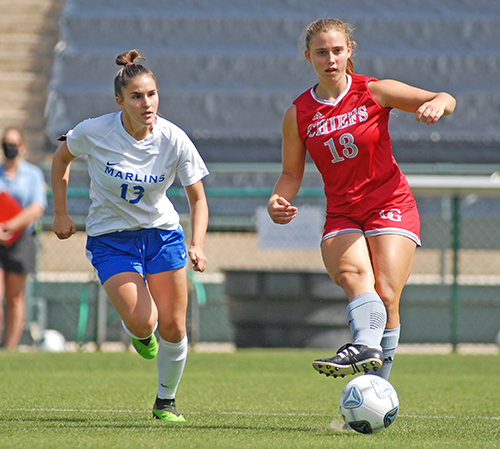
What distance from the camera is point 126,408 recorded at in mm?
4555

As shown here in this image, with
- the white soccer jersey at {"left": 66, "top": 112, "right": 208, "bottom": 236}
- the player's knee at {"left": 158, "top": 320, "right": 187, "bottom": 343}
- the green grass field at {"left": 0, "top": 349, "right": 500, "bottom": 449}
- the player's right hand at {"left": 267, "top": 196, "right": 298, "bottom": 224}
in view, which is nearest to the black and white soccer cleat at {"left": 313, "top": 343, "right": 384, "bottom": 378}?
the green grass field at {"left": 0, "top": 349, "right": 500, "bottom": 449}

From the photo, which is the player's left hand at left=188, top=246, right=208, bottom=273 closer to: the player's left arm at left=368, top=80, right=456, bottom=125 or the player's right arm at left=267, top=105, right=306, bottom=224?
the player's right arm at left=267, top=105, right=306, bottom=224

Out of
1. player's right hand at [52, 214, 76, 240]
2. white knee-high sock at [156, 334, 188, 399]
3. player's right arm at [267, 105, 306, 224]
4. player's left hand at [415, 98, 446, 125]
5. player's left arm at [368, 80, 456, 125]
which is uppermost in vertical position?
player's left arm at [368, 80, 456, 125]

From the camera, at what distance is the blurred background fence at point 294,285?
863 cm

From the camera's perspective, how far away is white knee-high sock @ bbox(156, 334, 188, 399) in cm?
424

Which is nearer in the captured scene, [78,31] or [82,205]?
[82,205]

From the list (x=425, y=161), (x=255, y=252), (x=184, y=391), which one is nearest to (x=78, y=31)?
(x=425, y=161)

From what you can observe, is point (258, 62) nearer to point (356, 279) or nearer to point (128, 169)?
point (128, 169)

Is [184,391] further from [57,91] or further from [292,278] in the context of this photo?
[57,91]

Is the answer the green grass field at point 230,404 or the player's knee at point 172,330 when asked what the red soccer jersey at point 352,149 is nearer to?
the player's knee at point 172,330

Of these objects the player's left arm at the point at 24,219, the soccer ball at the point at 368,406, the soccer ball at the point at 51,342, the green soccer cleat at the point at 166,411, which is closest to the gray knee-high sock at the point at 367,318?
the soccer ball at the point at 368,406

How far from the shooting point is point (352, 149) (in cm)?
398

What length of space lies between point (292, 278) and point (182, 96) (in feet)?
27.5

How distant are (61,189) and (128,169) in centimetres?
39
